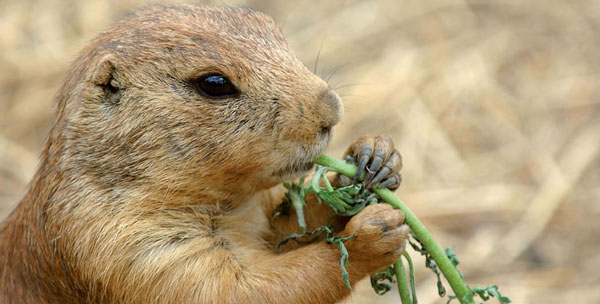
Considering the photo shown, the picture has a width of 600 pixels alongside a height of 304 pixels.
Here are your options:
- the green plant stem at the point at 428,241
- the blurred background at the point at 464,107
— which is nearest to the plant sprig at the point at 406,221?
the green plant stem at the point at 428,241

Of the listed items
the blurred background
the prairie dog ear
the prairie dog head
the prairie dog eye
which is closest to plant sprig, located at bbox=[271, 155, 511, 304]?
the prairie dog head

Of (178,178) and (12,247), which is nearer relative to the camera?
(178,178)

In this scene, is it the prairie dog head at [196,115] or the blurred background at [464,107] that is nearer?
the prairie dog head at [196,115]

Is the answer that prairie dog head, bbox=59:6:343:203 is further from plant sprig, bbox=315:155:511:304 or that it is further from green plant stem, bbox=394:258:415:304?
green plant stem, bbox=394:258:415:304

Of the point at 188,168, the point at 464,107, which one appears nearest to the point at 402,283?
the point at 188,168

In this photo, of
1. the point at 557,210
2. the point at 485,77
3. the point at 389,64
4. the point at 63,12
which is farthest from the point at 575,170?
the point at 63,12

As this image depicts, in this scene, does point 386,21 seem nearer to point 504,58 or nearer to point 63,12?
point 504,58

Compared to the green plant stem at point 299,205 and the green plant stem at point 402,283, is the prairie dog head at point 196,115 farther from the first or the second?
the green plant stem at point 402,283

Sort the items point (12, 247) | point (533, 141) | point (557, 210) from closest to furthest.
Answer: point (12, 247) → point (557, 210) → point (533, 141)
